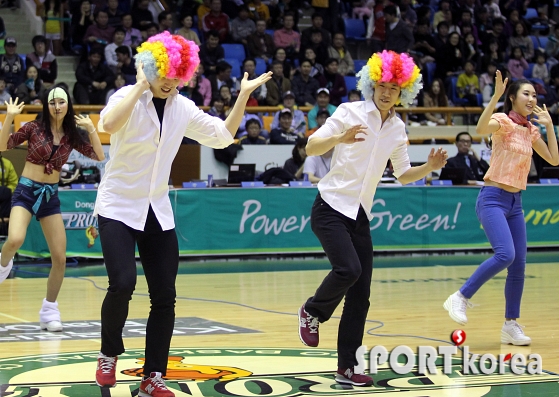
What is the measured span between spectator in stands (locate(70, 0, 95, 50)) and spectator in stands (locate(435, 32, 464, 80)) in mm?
7423

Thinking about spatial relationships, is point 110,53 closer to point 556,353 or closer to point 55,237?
point 55,237

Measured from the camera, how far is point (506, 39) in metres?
21.7

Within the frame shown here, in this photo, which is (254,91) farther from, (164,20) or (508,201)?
(508,201)

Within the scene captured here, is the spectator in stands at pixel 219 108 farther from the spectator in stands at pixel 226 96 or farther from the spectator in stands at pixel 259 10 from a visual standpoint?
the spectator in stands at pixel 259 10

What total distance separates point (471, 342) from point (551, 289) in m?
3.74

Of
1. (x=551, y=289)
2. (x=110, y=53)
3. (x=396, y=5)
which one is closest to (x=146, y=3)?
(x=110, y=53)

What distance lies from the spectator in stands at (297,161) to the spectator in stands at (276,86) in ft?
9.89

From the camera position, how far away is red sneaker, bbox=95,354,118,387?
16.8 feet

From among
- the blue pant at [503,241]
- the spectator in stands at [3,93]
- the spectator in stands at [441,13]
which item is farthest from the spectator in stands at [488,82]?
the blue pant at [503,241]

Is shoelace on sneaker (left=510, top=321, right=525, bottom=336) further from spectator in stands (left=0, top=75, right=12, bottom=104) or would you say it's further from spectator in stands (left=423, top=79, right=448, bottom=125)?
spectator in stands (left=423, top=79, right=448, bottom=125)

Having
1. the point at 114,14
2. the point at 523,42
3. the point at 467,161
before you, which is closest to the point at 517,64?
the point at 523,42

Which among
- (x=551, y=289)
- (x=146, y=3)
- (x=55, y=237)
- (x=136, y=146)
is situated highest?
(x=146, y=3)

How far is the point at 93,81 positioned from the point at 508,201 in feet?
35.1

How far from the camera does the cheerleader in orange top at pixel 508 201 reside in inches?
277
